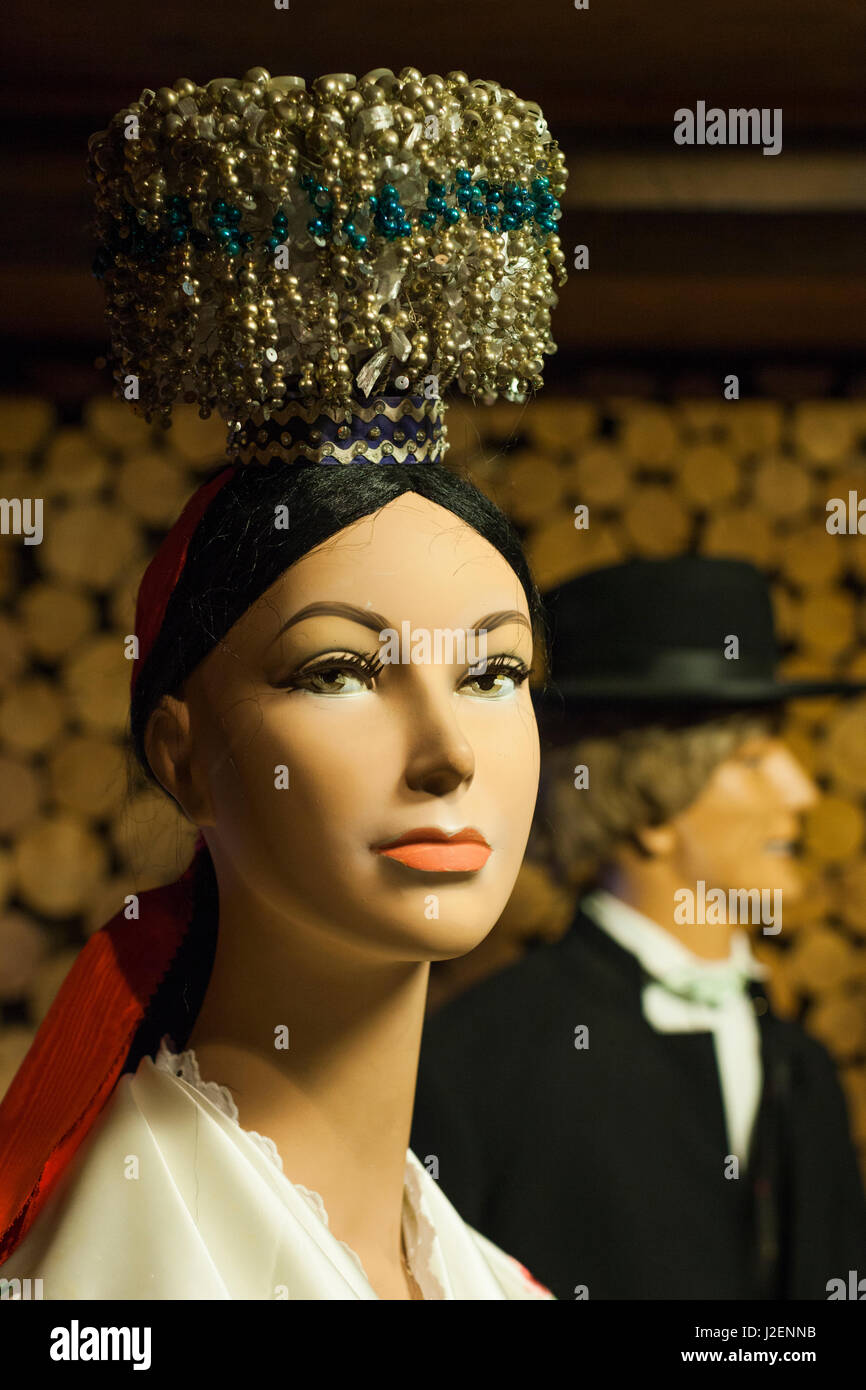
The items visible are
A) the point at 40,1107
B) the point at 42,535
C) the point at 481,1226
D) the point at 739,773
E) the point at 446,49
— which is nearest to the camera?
the point at 40,1107

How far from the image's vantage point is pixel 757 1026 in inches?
73.7

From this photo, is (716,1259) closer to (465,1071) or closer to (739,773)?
(465,1071)

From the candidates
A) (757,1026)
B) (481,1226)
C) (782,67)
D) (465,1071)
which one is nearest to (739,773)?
(757,1026)

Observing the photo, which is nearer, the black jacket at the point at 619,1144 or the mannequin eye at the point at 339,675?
the mannequin eye at the point at 339,675

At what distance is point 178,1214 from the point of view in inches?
35.3

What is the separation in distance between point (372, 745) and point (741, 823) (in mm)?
1050

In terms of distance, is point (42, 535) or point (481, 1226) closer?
point (481, 1226)

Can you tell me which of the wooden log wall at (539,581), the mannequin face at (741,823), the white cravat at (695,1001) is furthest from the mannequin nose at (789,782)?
the wooden log wall at (539,581)

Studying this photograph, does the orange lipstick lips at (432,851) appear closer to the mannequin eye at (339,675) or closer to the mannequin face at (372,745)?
the mannequin face at (372,745)

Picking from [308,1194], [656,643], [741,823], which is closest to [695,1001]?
[741,823]

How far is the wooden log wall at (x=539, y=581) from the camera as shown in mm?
1993

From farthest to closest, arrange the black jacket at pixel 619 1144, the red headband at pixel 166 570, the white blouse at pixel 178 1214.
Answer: the black jacket at pixel 619 1144
the red headband at pixel 166 570
the white blouse at pixel 178 1214

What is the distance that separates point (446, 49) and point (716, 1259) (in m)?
A: 1.38

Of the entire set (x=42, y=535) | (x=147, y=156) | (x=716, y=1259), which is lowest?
(x=716, y=1259)
